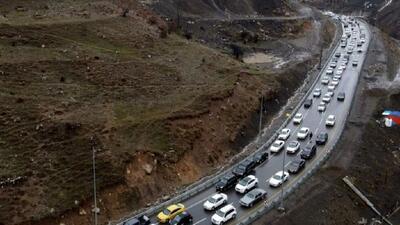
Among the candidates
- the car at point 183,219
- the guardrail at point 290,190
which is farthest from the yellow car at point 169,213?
the guardrail at point 290,190

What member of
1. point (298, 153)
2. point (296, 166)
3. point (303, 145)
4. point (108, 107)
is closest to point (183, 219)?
Result: point (296, 166)

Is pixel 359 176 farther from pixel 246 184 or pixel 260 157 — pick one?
pixel 246 184

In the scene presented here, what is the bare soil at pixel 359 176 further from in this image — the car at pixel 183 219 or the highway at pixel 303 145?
the car at pixel 183 219

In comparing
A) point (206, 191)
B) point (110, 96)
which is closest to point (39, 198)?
point (206, 191)

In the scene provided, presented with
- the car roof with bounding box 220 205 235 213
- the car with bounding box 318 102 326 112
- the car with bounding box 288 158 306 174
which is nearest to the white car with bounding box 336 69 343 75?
the car with bounding box 318 102 326 112

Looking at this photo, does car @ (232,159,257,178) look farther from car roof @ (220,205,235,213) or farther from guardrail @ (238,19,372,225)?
car roof @ (220,205,235,213)

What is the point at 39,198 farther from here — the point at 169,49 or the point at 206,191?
the point at 169,49
